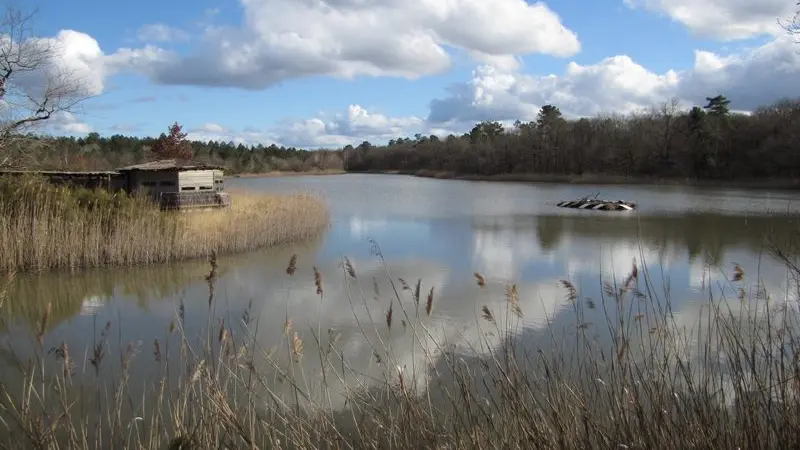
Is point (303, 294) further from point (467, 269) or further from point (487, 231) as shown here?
point (487, 231)

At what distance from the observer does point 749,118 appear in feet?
153

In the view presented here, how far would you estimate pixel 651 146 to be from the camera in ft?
164

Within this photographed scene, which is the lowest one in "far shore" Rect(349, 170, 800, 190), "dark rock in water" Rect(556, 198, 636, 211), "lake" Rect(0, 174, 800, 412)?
"lake" Rect(0, 174, 800, 412)

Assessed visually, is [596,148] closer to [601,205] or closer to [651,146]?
[651,146]

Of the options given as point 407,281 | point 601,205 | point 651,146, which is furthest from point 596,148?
point 407,281

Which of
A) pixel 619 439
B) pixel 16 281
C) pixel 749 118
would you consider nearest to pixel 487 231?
pixel 16 281

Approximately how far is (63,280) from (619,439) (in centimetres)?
951

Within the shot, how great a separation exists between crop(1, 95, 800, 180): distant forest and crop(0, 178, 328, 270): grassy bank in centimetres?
1126

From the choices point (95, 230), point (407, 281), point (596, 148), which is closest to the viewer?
point (407, 281)

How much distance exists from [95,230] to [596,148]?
51817 mm

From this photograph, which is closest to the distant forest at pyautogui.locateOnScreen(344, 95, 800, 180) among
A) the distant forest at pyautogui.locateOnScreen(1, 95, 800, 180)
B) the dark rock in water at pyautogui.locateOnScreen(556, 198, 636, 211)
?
the distant forest at pyautogui.locateOnScreen(1, 95, 800, 180)

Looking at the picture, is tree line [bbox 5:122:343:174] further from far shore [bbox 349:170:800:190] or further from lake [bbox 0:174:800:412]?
far shore [bbox 349:170:800:190]

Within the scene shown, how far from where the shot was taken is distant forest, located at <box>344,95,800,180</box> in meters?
41.8

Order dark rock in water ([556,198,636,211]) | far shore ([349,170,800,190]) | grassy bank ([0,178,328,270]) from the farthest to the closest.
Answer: far shore ([349,170,800,190]) → dark rock in water ([556,198,636,211]) → grassy bank ([0,178,328,270])
